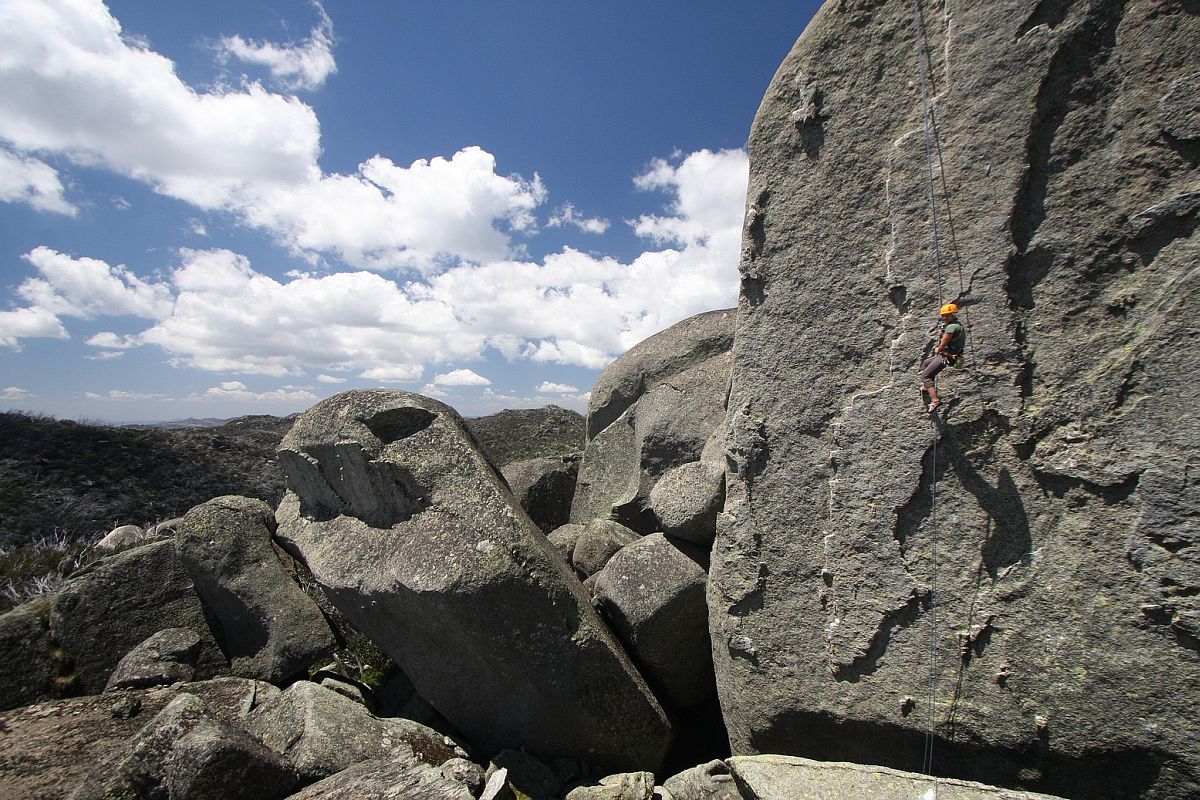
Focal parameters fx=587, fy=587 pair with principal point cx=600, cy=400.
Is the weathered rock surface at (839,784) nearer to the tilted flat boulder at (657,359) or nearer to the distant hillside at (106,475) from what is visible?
the tilted flat boulder at (657,359)

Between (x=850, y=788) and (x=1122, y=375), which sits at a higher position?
(x=1122, y=375)

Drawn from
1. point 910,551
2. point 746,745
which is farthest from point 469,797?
point 910,551

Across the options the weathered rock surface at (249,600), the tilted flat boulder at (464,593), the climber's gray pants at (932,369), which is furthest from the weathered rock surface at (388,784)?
the climber's gray pants at (932,369)

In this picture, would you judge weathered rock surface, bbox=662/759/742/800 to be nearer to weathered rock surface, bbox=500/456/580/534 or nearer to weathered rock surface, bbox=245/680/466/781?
weathered rock surface, bbox=245/680/466/781

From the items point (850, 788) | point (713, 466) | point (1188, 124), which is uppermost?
point (1188, 124)

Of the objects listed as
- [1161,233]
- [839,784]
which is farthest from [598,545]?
[1161,233]

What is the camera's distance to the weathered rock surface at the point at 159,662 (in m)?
5.15

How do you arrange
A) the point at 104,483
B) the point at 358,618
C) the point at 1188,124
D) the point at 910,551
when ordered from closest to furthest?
the point at 1188,124
the point at 910,551
the point at 358,618
the point at 104,483

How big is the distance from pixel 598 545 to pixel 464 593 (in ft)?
6.65

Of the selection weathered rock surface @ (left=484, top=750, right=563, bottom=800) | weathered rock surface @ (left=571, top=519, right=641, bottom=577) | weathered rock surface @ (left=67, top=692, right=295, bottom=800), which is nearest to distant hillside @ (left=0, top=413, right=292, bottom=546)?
weathered rock surface @ (left=67, top=692, right=295, bottom=800)

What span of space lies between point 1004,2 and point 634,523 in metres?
5.51

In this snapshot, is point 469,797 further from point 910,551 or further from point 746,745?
point 910,551

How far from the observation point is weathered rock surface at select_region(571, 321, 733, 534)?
22.4ft

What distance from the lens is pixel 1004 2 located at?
3297 millimetres
